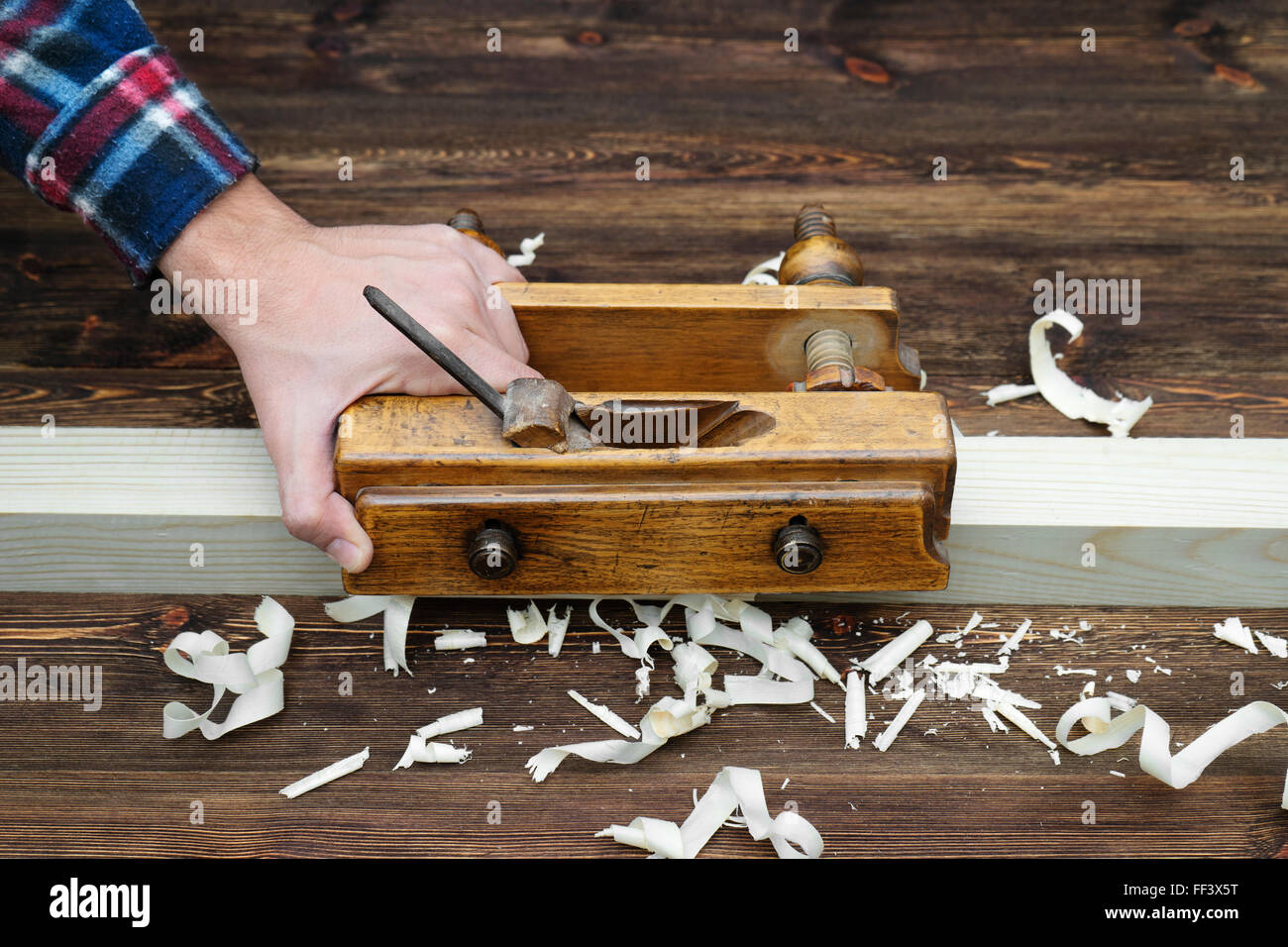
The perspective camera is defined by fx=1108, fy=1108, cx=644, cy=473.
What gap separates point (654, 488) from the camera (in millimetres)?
1027

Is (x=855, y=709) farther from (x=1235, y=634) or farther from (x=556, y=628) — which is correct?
(x=1235, y=634)

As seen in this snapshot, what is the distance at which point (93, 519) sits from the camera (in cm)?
114

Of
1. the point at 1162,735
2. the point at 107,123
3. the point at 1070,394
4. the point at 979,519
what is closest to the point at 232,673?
the point at 107,123

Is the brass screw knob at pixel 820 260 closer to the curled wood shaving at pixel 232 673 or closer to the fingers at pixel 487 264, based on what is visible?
the fingers at pixel 487 264

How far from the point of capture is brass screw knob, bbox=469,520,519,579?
3.34ft

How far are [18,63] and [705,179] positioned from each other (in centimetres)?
93

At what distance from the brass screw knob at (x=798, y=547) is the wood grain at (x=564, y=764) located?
156 mm

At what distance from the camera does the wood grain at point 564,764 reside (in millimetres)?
1036

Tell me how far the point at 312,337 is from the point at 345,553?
0.21m

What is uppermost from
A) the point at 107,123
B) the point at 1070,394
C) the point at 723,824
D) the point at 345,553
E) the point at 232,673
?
the point at 107,123

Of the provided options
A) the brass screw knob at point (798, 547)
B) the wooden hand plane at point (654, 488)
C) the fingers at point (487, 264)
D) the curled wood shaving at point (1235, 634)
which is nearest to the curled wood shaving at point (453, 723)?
the wooden hand plane at point (654, 488)

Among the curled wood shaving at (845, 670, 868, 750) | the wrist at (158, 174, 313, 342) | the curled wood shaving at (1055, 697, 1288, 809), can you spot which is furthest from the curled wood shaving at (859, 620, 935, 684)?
the wrist at (158, 174, 313, 342)

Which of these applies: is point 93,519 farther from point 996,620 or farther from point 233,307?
point 996,620

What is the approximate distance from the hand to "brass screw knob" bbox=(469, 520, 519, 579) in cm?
11
